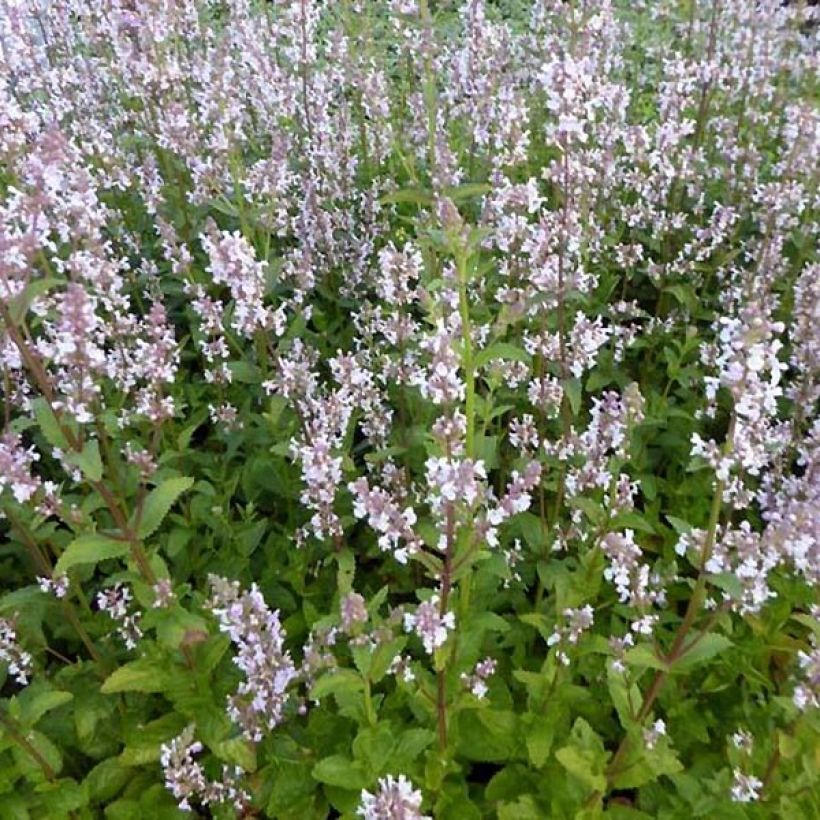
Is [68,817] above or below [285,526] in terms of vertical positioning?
below

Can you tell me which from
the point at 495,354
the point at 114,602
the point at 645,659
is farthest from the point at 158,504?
the point at 645,659

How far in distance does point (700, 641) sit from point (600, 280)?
2.88 m

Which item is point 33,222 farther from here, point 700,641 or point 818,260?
point 818,260

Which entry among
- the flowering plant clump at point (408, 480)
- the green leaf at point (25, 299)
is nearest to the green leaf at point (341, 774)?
the flowering plant clump at point (408, 480)

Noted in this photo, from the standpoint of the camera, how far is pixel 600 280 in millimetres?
5266

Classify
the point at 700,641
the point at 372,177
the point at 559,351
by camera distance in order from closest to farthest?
the point at 700,641, the point at 559,351, the point at 372,177

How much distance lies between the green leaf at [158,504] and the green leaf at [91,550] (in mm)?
86

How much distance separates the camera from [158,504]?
3023 millimetres

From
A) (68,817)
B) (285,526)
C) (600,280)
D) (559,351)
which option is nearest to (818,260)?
(600,280)

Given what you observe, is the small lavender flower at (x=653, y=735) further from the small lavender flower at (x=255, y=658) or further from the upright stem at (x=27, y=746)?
the upright stem at (x=27, y=746)

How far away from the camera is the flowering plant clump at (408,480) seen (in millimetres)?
2912

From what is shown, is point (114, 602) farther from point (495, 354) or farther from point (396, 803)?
point (495, 354)

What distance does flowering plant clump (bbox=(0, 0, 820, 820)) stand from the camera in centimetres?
291

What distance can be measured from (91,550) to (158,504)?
26 centimetres
